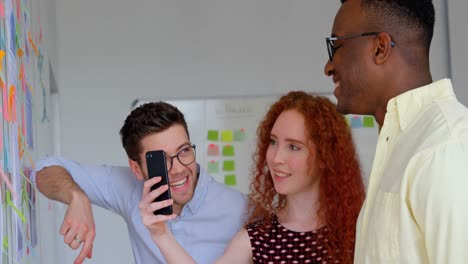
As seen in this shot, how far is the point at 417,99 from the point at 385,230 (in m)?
0.20

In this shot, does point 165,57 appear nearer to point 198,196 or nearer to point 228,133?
point 228,133

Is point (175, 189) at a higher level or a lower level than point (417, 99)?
lower

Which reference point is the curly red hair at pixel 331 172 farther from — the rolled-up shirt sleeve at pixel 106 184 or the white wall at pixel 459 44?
the white wall at pixel 459 44

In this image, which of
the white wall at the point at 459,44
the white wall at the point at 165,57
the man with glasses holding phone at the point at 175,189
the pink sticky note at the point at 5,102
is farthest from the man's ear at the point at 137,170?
the white wall at the point at 459,44

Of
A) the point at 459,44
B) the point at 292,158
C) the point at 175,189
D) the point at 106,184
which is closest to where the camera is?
the point at 292,158

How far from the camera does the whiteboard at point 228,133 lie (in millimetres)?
3479

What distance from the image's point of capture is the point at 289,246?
1.54m

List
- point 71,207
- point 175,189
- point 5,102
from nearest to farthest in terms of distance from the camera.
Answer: point 5,102
point 71,207
point 175,189

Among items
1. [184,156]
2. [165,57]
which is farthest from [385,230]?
[165,57]

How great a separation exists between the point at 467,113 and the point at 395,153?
0.12 metres

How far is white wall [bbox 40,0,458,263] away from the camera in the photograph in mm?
3443

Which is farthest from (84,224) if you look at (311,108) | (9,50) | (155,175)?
(311,108)

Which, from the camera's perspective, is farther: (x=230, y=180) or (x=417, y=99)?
(x=230, y=180)

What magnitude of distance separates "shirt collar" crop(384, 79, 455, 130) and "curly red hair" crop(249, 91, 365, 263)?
0.62 metres
